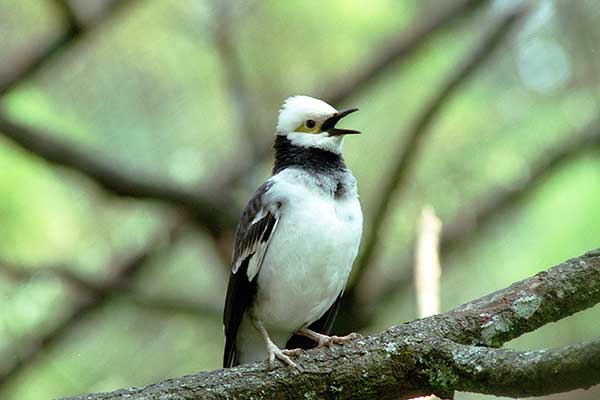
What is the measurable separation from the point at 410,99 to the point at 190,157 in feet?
11.3

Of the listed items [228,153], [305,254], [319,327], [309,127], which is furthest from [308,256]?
[228,153]

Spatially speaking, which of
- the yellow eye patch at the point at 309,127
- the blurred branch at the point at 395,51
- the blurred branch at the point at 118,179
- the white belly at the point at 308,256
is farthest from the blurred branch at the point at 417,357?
the blurred branch at the point at 395,51

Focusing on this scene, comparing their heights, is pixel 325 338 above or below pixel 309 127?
below

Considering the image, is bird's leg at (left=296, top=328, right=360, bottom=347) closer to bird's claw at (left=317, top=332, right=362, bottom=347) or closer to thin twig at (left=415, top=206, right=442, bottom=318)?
bird's claw at (left=317, top=332, right=362, bottom=347)

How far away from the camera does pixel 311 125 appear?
337 inches

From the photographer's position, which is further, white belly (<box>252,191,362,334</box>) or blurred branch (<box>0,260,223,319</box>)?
blurred branch (<box>0,260,223,319</box>)

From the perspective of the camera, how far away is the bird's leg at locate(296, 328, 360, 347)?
6.78 meters

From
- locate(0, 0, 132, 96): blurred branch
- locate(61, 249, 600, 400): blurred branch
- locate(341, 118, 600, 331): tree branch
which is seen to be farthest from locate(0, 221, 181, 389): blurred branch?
locate(61, 249, 600, 400): blurred branch

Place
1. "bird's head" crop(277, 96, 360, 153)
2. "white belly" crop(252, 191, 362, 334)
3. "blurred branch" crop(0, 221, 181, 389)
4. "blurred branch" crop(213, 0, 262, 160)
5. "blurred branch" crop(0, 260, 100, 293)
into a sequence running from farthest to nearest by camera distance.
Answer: "blurred branch" crop(213, 0, 262, 160) → "blurred branch" crop(0, 221, 181, 389) → "blurred branch" crop(0, 260, 100, 293) → "bird's head" crop(277, 96, 360, 153) → "white belly" crop(252, 191, 362, 334)

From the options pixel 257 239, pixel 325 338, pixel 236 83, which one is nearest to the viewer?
pixel 325 338

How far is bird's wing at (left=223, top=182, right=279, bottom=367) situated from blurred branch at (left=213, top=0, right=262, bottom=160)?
4684 millimetres

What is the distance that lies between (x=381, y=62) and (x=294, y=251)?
5701 mm

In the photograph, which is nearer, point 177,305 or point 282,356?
point 282,356

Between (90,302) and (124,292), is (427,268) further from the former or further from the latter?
(90,302)
